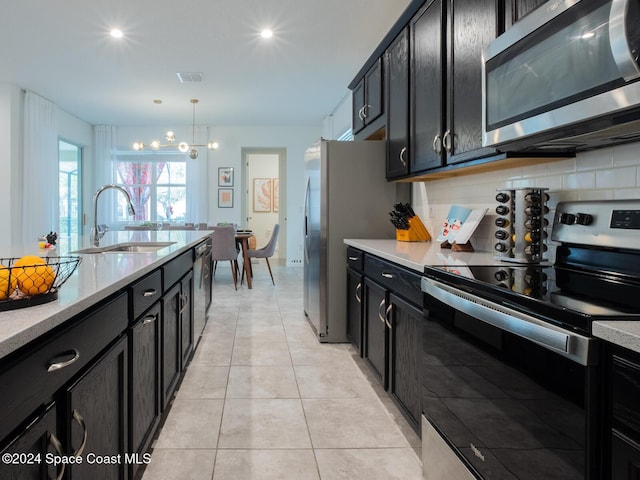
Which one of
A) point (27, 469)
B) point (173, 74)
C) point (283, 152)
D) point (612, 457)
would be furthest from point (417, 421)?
point (283, 152)

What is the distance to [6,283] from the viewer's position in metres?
0.83

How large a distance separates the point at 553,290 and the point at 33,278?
1.18 meters

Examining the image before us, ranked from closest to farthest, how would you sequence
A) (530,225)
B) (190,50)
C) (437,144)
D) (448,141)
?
(530,225) → (448,141) → (437,144) → (190,50)

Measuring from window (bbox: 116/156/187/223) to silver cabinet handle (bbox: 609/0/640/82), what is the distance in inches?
319

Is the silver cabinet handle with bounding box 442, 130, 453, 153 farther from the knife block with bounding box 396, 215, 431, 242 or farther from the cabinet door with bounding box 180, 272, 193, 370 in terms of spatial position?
the cabinet door with bounding box 180, 272, 193, 370

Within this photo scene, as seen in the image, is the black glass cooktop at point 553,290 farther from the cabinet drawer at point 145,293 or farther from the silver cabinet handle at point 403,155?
the silver cabinet handle at point 403,155

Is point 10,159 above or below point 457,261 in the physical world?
above

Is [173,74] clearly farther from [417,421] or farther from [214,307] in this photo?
[417,421]

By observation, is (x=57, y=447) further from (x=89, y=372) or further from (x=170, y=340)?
(x=170, y=340)

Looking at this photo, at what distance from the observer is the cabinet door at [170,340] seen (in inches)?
75.3

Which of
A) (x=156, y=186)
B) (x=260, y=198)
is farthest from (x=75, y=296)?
(x=260, y=198)

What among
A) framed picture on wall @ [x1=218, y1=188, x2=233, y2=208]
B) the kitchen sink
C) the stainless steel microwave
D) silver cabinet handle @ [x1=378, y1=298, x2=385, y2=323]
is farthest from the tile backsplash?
framed picture on wall @ [x1=218, y1=188, x2=233, y2=208]

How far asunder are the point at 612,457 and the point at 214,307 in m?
4.19

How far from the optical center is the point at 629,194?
144 centimetres
